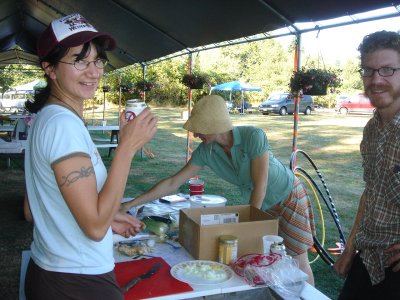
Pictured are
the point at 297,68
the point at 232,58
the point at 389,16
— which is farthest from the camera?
the point at 232,58

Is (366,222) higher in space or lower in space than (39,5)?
lower

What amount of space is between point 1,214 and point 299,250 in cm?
431

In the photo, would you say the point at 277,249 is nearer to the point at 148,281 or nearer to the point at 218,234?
the point at 218,234

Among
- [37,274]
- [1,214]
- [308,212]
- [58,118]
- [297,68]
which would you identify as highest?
[297,68]

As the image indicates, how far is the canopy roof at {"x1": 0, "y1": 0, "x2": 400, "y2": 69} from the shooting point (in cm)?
384

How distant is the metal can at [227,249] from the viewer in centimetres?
171

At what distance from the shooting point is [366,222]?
170cm

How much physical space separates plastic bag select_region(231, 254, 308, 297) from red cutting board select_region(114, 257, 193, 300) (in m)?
0.25

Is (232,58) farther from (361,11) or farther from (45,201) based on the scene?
(45,201)

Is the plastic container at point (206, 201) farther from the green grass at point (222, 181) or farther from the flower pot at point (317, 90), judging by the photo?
the flower pot at point (317, 90)

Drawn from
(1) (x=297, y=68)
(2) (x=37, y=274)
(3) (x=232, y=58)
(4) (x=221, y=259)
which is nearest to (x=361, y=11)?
(1) (x=297, y=68)

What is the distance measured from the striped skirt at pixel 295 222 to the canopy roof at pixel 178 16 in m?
1.69

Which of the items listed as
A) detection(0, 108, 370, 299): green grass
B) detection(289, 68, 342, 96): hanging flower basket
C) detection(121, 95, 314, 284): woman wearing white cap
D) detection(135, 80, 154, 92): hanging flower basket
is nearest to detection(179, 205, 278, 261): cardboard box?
detection(121, 95, 314, 284): woman wearing white cap

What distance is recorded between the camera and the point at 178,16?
18.2ft
